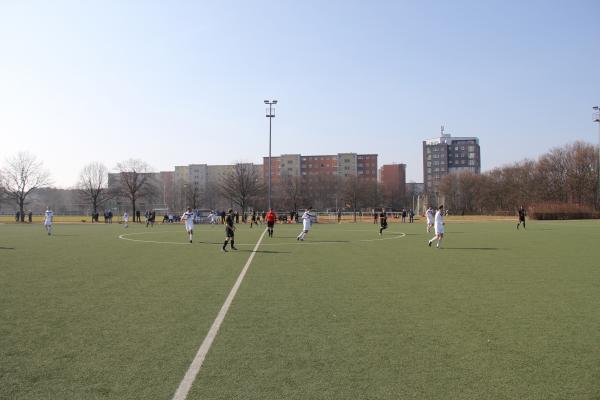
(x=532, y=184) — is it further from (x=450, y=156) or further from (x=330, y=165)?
(x=450, y=156)

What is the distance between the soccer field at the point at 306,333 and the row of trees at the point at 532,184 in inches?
3214

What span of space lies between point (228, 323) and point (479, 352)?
144 inches

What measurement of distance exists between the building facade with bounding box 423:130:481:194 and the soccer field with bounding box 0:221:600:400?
168 m

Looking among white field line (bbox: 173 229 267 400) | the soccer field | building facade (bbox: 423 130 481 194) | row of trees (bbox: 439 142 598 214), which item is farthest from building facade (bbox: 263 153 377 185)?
white field line (bbox: 173 229 267 400)

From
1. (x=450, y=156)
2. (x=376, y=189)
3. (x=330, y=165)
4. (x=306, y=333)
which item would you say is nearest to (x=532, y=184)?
(x=376, y=189)

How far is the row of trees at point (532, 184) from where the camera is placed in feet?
289

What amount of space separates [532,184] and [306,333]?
101 metres

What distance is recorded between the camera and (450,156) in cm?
17500

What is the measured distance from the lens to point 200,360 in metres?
5.53

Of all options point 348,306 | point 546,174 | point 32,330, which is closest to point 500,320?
point 348,306

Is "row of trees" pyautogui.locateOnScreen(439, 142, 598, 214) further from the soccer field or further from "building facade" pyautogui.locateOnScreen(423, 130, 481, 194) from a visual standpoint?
the soccer field

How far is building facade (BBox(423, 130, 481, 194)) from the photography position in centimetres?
17362

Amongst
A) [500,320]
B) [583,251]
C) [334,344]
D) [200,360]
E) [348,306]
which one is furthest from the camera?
[583,251]

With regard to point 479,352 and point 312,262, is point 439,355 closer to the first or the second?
point 479,352
